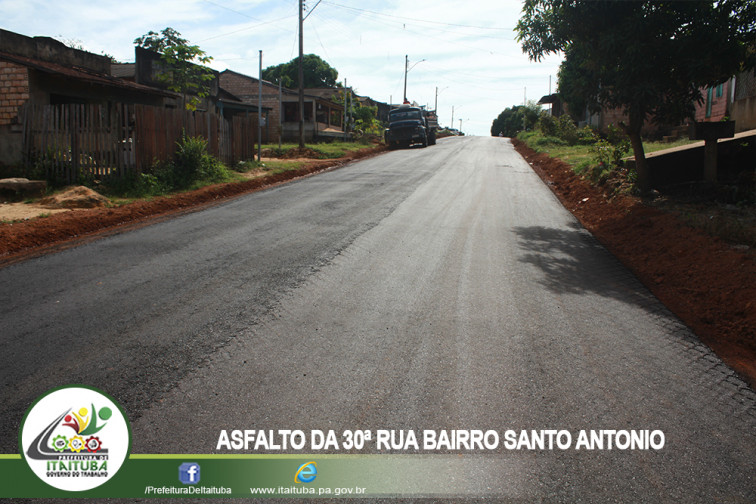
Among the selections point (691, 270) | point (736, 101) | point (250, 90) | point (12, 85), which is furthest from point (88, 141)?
point (250, 90)

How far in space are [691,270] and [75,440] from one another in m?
7.16

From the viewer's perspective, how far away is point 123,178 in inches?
544

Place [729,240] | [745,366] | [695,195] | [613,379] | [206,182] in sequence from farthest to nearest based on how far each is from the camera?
[206,182] → [695,195] → [729,240] → [745,366] → [613,379]

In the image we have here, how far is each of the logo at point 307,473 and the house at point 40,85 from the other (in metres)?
14.1

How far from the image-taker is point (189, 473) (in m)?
2.92

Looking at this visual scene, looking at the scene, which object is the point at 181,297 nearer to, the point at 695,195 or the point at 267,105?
the point at 695,195

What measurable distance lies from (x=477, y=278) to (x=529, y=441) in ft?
11.5

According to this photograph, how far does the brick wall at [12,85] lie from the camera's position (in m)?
14.0

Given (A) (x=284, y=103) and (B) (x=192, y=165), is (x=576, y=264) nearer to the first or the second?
(B) (x=192, y=165)

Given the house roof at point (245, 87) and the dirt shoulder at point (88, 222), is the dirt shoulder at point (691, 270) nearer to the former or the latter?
the dirt shoulder at point (88, 222)

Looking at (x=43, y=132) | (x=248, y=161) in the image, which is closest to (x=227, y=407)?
(x=43, y=132)

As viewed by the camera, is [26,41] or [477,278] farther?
[26,41]

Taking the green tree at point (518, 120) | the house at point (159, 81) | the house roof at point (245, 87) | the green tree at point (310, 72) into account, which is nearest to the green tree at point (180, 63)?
the house at point (159, 81)

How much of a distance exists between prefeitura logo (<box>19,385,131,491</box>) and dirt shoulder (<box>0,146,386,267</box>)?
4.72 meters
